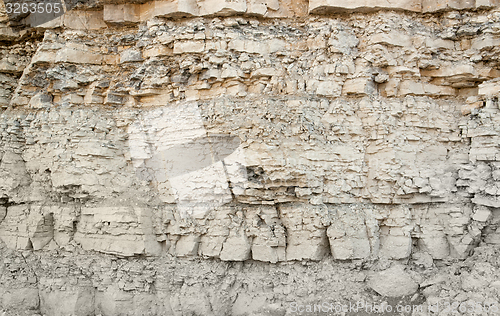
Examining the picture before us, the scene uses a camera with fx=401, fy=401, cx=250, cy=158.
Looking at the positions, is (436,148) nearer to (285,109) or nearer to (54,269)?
(285,109)

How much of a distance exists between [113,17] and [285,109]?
3.62 m

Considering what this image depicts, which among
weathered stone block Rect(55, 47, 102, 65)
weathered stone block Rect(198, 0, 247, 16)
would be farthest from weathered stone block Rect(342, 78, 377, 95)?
weathered stone block Rect(55, 47, 102, 65)

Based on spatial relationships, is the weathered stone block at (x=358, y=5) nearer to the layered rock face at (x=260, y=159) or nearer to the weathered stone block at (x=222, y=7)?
the layered rock face at (x=260, y=159)

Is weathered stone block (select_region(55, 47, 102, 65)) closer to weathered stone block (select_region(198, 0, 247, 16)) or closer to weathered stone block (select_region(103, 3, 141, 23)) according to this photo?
weathered stone block (select_region(103, 3, 141, 23))

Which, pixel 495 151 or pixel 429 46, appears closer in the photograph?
pixel 495 151

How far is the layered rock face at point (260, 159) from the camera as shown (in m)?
6.40

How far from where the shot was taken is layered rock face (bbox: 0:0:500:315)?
640 centimetres

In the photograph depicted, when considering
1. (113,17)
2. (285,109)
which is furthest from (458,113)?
(113,17)

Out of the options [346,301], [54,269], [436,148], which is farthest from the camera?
[54,269]

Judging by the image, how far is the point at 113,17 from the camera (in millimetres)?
7316

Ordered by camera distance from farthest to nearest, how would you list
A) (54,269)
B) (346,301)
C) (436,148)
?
1. (54,269)
2. (436,148)
3. (346,301)

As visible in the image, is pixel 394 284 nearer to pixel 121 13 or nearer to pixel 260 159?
pixel 260 159

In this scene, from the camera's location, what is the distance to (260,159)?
6398 mm

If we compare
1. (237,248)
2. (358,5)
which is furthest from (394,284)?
(358,5)
